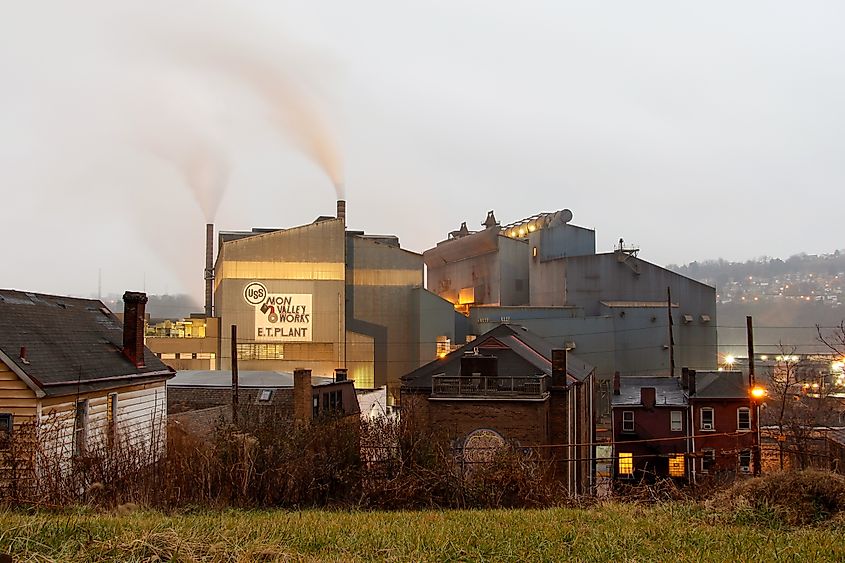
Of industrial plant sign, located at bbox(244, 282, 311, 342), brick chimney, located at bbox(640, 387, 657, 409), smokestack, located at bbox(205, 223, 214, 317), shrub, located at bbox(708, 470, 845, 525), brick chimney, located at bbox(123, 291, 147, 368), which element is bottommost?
brick chimney, located at bbox(640, 387, 657, 409)

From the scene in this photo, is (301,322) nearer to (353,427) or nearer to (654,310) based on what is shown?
(654,310)

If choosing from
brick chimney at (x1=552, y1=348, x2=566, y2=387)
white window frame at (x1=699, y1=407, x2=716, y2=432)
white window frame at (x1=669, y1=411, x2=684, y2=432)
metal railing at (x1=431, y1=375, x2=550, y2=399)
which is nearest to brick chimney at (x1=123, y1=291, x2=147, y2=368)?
metal railing at (x1=431, y1=375, x2=550, y2=399)

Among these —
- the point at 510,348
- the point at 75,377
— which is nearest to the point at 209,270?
the point at 510,348

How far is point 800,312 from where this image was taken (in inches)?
5010

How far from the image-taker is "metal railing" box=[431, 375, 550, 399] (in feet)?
79.4

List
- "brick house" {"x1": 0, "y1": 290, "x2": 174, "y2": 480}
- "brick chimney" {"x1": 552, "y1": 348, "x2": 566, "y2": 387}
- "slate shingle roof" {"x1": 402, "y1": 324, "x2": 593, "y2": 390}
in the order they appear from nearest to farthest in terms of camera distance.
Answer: "brick house" {"x1": 0, "y1": 290, "x2": 174, "y2": 480}
"brick chimney" {"x1": 552, "y1": 348, "x2": 566, "y2": 387}
"slate shingle roof" {"x1": 402, "y1": 324, "x2": 593, "y2": 390}

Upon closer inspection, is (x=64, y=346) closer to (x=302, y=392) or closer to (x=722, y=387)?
(x=302, y=392)

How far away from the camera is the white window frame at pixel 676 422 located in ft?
123

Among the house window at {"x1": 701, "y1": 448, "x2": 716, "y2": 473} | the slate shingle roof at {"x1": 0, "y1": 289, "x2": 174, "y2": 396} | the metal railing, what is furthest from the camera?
the house window at {"x1": 701, "y1": 448, "x2": 716, "y2": 473}

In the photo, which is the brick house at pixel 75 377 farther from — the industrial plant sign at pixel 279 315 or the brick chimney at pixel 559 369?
the industrial plant sign at pixel 279 315

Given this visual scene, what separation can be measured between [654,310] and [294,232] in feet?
94.8

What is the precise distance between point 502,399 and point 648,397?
1697 centimetres

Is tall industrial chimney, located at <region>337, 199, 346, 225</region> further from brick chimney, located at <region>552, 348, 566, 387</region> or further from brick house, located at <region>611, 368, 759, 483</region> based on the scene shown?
brick chimney, located at <region>552, 348, 566, 387</region>

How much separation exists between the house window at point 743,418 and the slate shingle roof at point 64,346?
28.5m
